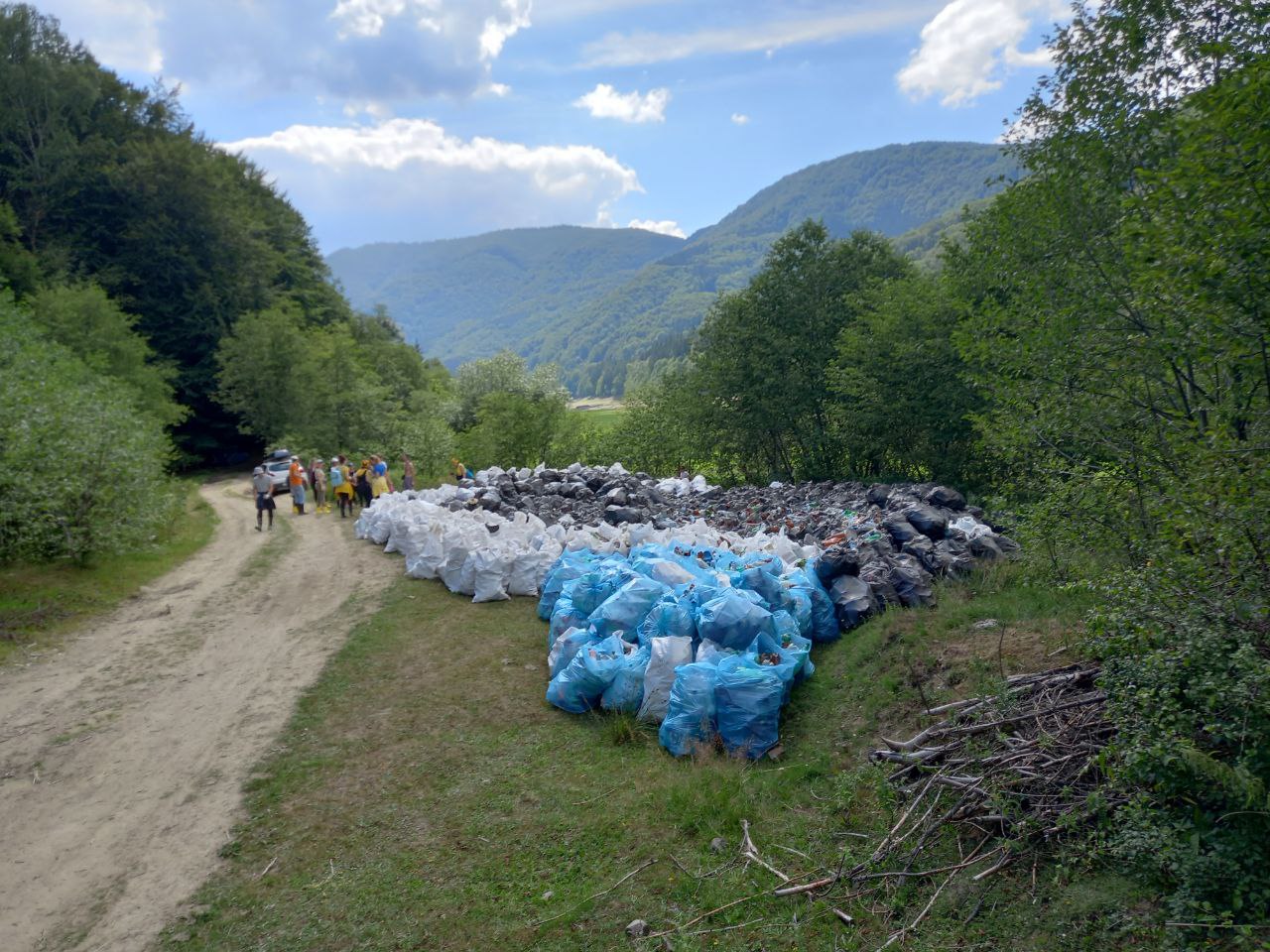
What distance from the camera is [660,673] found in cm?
682

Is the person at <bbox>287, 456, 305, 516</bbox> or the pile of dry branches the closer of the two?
the pile of dry branches

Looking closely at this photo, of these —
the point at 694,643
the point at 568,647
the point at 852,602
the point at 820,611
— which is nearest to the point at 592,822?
the point at 694,643

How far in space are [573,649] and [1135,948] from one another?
548 cm

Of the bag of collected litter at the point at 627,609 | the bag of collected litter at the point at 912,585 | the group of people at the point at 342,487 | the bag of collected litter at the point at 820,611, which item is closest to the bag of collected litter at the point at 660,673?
the bag of collected litter at the point at 627,609

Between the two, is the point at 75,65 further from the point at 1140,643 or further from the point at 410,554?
the point at 1140,643

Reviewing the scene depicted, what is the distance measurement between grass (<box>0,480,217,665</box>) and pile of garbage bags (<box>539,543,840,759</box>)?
687cm

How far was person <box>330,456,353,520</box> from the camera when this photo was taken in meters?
18.1

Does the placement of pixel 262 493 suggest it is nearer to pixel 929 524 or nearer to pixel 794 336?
pixel 794 336

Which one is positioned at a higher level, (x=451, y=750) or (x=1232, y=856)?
(x=1232, y=856)

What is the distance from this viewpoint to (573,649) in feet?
25.6

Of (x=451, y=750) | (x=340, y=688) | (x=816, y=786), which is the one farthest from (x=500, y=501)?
(x=816, y=786)

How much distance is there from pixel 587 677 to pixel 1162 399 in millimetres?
5397

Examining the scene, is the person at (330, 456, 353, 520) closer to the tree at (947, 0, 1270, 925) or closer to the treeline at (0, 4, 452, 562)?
the treeline at (0, 4, 452, 562)

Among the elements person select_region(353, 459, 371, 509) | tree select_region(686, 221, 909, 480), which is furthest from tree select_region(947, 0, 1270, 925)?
person select_region(353, 459, 371, 509)
